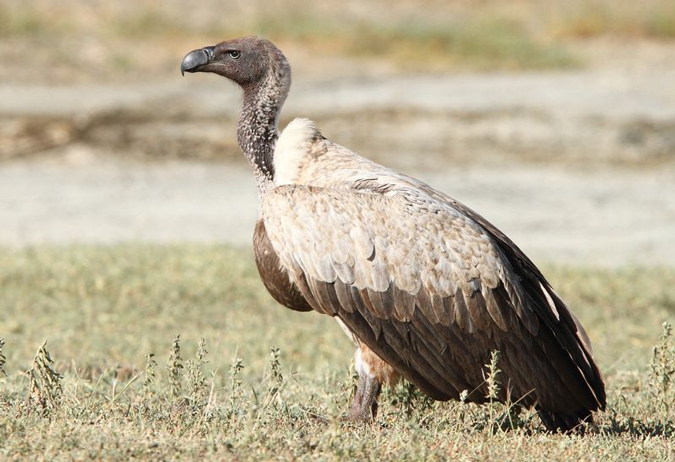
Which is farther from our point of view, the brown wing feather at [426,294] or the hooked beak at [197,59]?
the hooked beak at [197,59]

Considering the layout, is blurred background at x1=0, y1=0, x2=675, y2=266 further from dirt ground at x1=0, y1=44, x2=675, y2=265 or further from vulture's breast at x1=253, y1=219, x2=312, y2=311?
vulture's breast at x1=253, y1=219, x2=312, y2=311

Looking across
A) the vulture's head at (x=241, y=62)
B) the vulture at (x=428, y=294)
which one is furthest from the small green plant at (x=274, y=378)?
the vulture's head at (x=241, y=62)

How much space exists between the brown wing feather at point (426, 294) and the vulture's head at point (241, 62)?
3.56ft

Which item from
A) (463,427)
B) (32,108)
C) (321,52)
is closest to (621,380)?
(463,427)

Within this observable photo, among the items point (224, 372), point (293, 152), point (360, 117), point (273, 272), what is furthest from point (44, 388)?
point (360, 117)

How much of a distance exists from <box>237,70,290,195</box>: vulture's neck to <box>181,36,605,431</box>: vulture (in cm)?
57

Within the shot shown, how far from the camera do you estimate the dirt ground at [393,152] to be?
37.6ft

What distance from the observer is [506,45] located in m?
21.0

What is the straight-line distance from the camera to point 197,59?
5465 mm

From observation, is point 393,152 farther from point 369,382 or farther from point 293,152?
point 369,382

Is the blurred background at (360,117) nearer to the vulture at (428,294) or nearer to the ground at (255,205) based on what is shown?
the ground at (255,205)

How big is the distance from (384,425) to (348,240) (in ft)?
2.58

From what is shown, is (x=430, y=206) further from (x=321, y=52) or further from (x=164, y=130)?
(x=321, y=52)

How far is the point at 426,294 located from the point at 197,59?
175 centimetres
